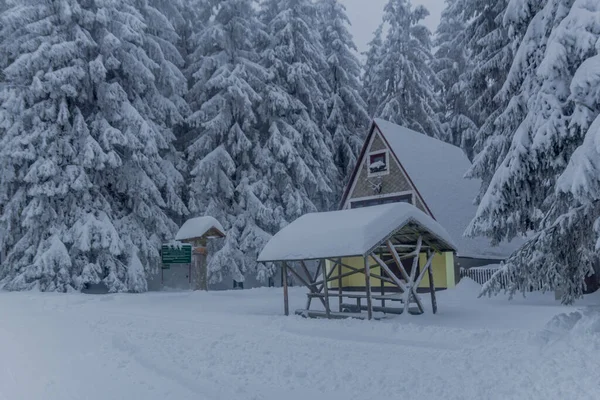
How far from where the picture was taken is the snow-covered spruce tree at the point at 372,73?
37.1 metres

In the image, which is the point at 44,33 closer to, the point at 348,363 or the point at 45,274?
the point at 45,274

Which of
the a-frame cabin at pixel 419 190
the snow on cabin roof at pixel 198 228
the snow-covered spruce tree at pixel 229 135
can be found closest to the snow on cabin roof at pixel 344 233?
the snow on cabin roof at pixel 198 228

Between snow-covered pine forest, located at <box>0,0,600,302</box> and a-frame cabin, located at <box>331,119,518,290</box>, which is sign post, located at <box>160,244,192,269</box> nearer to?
snow-covered pine forest, located at <box>0,0,600,302</box>

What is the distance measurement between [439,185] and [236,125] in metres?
10.8

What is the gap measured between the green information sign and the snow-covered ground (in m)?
6.23

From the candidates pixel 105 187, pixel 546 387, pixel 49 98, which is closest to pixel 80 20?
pixel 49 98

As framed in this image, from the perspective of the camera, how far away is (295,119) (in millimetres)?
29391

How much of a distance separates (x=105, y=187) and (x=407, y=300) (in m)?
15.4

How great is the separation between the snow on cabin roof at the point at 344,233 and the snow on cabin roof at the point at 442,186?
7020 mm

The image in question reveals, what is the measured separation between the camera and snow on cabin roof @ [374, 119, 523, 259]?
2172 centimetres

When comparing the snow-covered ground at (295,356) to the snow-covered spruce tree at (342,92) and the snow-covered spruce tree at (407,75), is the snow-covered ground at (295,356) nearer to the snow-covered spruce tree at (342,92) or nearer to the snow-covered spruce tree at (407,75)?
the snow-covered spruce tree at (342,92)

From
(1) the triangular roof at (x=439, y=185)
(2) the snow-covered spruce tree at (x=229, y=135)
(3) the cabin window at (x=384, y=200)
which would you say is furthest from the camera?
(2) the snow-covered spruce tree at (x=229, y=135)

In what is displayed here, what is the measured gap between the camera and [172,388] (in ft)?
21.6

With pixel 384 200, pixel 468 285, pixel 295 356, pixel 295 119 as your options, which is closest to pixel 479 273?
pixel 468 285
